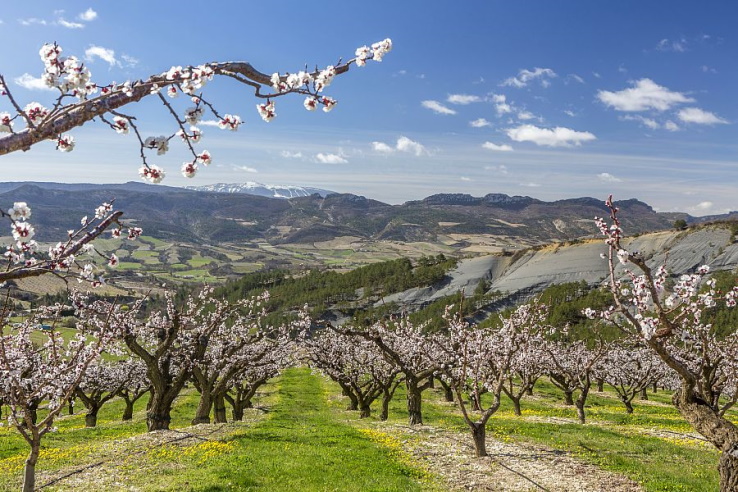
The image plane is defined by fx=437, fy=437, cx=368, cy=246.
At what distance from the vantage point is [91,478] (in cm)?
1538

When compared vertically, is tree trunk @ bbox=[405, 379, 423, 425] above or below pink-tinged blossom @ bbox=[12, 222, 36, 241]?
below

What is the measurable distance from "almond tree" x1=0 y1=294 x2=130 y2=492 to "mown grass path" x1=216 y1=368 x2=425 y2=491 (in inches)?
229

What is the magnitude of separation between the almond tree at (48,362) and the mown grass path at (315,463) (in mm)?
5807

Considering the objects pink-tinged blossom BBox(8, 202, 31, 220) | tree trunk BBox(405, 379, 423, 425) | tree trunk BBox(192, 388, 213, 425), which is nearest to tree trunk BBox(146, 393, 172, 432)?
tree trunk BBox(192, 388, 213, 425)

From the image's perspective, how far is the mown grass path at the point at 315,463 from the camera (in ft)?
46.4

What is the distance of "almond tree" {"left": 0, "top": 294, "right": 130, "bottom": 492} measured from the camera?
10281mm

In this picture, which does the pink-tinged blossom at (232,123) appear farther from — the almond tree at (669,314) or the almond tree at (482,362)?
the almond tree at (482,362)

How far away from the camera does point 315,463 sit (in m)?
16.3

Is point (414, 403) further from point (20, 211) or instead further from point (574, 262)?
point (574, 262)

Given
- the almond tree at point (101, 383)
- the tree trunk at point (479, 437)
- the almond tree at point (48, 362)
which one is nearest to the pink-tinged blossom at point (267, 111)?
the almond tree at point (48, 362)

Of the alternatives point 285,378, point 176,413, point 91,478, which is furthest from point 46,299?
point 91,478

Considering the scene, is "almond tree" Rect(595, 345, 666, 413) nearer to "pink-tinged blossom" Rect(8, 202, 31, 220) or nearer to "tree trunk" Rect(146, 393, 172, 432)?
"tree trunk" Rect(146, 393, 172, 432)

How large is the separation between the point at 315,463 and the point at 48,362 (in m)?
20.5

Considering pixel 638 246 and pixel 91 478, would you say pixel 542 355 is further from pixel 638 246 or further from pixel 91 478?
pixel 638 246
